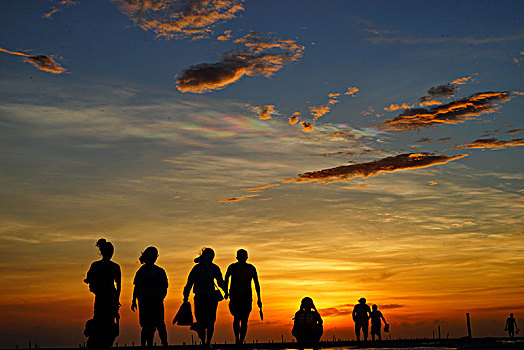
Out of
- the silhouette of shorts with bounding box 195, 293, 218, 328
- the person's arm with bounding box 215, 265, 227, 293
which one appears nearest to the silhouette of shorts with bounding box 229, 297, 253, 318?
the person's arm with bounding box 215, 265, 227, 293

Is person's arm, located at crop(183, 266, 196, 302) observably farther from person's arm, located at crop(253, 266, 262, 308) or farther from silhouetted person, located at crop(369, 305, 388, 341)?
silhouetted person, located at crop(369, 305, 388, 341)

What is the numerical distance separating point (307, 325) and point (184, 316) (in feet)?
10.3

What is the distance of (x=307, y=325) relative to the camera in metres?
15.8

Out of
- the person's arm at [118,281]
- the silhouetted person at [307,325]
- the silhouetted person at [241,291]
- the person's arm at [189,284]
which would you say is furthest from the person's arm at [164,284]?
the silhouetted person at [307,325]

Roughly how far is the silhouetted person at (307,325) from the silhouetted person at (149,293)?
3925 millimetres

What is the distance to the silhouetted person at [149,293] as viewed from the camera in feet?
42.8

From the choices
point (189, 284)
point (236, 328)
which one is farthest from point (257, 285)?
point (189, 284)

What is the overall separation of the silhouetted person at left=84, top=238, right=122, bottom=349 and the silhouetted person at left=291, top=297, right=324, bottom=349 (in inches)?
195

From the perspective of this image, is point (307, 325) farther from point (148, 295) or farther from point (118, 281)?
point (118, 281)

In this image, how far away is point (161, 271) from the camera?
43.2ft

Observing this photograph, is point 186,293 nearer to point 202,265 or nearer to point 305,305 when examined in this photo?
point 202,265

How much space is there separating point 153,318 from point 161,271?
958 mm

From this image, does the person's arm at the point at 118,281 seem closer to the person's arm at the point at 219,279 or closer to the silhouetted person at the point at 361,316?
the person's arm at the point at 219,279

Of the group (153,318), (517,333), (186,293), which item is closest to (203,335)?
(186,293)
